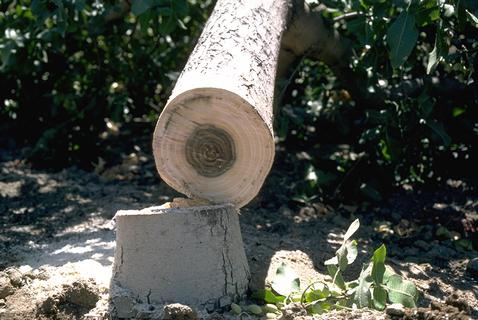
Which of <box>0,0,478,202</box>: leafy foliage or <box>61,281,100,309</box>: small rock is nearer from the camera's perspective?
<box>61,281,100,309</box>: small rock

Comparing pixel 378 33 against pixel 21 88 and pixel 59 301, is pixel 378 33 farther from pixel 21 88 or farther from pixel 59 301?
pixel 21 88

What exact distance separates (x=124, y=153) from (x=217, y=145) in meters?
2.65

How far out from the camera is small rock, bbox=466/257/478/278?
3652 millimetres

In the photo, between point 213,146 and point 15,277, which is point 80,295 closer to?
point 15,277

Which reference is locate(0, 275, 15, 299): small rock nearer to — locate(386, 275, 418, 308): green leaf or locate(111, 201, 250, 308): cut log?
locate(111, 201, 250, 308): cut log

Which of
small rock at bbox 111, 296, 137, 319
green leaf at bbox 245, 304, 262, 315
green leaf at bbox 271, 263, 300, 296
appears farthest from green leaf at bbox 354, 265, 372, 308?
small rock at bbox 111, 296, 137, 319

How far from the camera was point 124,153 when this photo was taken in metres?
5.57

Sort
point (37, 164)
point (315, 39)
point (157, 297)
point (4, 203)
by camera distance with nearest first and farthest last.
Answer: point (157, 297), point (315, 39), point (4, 203), point (37, 164)

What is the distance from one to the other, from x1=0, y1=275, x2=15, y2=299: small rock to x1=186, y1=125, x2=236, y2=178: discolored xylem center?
0.82 m

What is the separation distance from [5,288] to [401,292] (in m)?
1.46

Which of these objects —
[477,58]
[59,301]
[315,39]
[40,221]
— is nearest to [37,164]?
[40,221]

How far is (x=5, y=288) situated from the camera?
3.04 m

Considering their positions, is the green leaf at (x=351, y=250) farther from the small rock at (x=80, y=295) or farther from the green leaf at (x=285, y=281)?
the small rock at (x=80, y=295)

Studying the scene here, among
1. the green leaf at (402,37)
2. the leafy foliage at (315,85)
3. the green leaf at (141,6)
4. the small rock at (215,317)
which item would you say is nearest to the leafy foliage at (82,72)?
the leafy foliage at (315,85)
